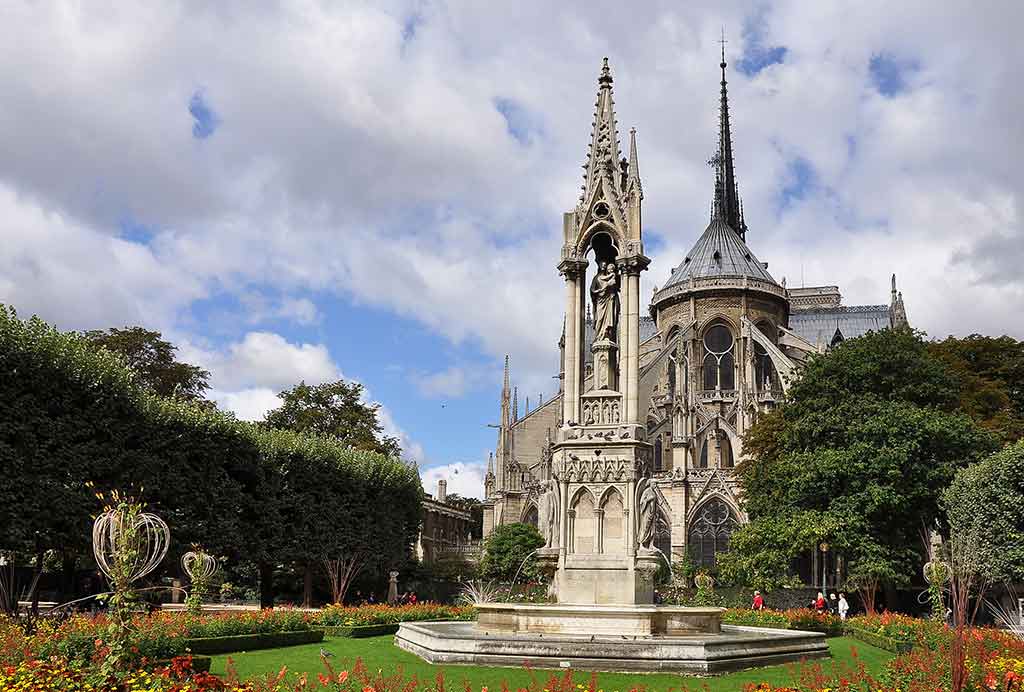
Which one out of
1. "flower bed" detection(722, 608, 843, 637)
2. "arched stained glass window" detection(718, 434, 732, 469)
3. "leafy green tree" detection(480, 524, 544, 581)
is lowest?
"flower bed" detection(722, 608, 843, 637)

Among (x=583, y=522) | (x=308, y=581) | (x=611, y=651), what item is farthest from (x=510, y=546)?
(x=611, y=651)

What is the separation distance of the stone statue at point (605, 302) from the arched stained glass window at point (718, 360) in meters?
58.4

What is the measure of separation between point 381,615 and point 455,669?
1161cm

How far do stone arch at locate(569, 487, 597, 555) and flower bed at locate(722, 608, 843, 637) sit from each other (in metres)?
10.6

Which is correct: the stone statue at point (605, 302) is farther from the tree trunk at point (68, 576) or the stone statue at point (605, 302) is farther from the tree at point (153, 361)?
the tree at point (153, 361)

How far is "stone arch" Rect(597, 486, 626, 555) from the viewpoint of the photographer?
17109 mm

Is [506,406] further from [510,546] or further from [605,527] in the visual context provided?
[605,527]

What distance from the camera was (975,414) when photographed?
4662cm

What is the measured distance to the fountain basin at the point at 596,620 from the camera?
1557cm

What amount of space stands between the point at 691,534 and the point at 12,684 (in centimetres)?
5763

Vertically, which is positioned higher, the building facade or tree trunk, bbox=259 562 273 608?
the building facade

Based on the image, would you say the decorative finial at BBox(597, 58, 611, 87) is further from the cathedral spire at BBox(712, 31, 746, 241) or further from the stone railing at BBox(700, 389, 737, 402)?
the cathedral spire at BBox(712, 31, 746, 241)

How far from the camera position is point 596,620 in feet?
51.6

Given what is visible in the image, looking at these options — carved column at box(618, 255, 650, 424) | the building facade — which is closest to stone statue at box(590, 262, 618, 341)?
carved column at box(618, 255, 650, 424)
